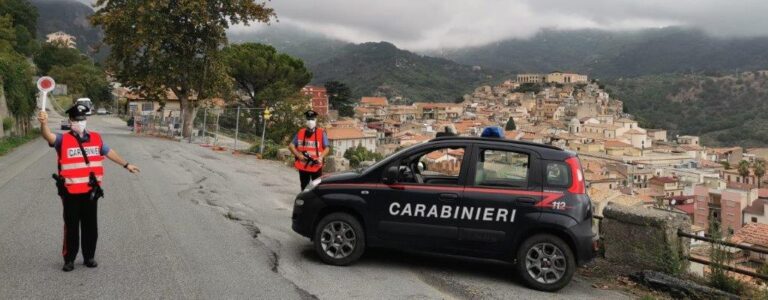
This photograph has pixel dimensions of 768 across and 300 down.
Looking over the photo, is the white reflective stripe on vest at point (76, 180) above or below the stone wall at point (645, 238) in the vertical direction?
above

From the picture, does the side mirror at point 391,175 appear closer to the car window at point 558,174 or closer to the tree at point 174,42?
the car window at point 558,174

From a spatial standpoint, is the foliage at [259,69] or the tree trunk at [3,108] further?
the foliage at [259,69]

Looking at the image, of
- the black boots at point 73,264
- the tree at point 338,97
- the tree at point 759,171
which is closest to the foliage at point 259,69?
the black boots at point 73,264

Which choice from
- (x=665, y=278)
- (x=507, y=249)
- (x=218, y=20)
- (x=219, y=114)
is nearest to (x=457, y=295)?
(x=507, y=249)

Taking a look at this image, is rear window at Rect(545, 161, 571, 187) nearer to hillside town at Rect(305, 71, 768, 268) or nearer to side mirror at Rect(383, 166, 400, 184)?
hillside town at Rect(305, 71, 768, 268)

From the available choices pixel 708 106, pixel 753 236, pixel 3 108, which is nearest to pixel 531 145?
pixel 753 236

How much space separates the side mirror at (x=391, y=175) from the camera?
6410 millimetres

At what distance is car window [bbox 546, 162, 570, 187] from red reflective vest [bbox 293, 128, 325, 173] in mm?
4146

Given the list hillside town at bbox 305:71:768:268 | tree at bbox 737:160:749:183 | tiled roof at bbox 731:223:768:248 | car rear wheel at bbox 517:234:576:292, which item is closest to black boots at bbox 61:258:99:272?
hillside town at bbox 305:71:768:268

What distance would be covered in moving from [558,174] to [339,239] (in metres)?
2.53

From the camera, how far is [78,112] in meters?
5.71

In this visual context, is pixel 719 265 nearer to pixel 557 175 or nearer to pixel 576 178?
pixel 576 178

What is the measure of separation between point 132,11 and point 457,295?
2840cm

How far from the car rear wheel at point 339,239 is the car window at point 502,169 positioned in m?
1.47
